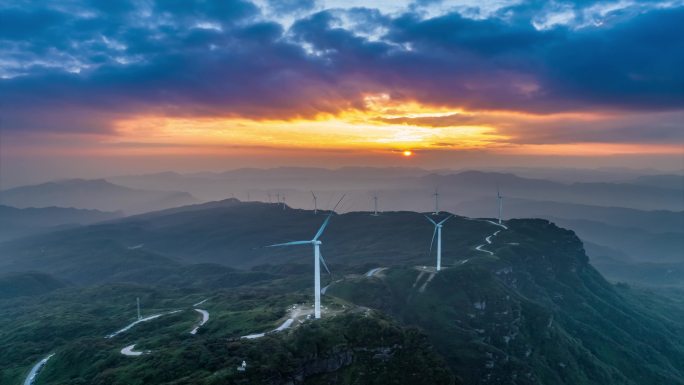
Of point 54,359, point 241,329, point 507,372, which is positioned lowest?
point 507,372

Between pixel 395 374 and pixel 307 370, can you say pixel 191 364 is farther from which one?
pixel 395 374

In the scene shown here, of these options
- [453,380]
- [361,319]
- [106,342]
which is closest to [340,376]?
[361,319]

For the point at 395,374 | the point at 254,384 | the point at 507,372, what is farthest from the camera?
the point at 507,372

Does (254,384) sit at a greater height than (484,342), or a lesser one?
greater

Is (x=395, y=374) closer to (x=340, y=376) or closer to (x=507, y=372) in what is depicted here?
(x=340, y=376)

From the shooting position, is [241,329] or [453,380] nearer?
[453,380]

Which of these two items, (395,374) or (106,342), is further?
(106,342)

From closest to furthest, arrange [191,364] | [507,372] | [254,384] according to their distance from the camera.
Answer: [254,384]
[191,364]
[507,372]

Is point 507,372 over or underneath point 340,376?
underneath

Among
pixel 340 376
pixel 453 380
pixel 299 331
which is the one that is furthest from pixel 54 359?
pixel 453 380
